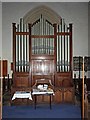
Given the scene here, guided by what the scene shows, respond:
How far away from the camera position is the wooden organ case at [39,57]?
10.4 m

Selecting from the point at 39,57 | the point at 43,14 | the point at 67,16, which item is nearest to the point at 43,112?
the point at 39,57

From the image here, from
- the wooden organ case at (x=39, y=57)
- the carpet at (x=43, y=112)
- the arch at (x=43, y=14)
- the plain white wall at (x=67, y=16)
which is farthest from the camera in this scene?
the plain white wall at (x=67, y=16)

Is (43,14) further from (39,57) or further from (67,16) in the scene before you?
(39,57)

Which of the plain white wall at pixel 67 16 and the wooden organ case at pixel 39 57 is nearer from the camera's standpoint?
the wooden organ case at pixel 39 57

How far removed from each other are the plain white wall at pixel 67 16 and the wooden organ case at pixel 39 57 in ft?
1.81

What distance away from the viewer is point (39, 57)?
1039 cm

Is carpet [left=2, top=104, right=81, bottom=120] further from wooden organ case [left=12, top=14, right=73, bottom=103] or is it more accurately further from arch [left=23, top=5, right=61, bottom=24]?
arch [left=23, top=5, right=61, bottom=24]

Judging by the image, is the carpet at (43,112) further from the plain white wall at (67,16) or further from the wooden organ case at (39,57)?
the plain white wall at (67,16)

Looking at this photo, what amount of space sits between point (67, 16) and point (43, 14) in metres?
1.04

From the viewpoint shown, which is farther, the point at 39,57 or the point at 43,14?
the point at 43,14

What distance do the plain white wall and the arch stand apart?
0.16 metres

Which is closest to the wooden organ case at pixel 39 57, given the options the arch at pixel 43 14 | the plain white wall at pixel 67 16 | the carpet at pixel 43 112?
the arch at pixel 43 14

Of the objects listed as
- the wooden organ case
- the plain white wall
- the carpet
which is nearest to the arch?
the plain white wall

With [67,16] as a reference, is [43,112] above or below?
below
